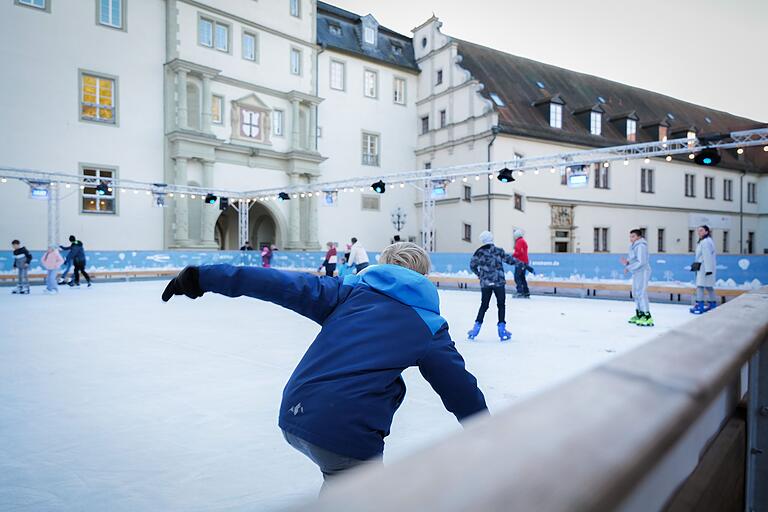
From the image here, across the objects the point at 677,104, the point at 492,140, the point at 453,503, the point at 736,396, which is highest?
the point at 677,104

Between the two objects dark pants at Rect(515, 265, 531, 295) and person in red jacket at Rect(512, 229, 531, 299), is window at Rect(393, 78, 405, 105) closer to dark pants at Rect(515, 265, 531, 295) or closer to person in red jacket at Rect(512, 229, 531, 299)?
person in red jacket at Rect(512, 229, 531, 299)

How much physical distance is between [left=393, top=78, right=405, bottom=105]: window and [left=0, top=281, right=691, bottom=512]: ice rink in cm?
2607

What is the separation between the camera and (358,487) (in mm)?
431

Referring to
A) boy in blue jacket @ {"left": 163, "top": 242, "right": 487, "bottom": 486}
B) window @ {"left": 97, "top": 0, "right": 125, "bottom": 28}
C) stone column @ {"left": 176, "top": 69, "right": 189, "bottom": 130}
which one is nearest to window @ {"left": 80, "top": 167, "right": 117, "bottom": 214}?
stone column @ {"left": 176, "top": 69, "right": 189, "bottom": 130}

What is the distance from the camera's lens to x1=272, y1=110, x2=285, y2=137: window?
30.6 m

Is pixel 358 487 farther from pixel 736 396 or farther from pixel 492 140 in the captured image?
pixel 492 140

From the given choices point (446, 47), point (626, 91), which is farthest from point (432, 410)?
point (626, 91)

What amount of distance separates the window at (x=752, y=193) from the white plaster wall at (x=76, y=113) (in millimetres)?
41071

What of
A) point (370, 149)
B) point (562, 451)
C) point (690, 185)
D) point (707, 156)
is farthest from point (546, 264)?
point (690, 185)

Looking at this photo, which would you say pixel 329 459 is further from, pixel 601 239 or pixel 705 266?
pixel 601 239

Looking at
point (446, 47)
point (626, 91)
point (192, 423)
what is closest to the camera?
point (192, 423)

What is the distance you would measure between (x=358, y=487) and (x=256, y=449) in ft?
12.6

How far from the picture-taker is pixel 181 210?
86.4 feet

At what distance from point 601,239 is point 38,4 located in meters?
31.1
